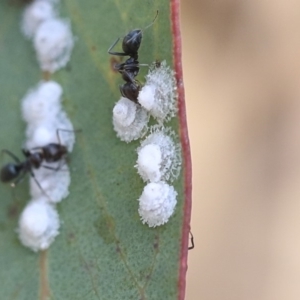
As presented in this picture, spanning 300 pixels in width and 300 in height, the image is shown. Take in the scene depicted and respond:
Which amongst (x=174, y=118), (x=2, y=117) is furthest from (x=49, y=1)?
(x=174, y=118)

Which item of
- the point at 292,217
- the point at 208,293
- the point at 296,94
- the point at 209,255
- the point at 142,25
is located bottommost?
the point at 208,293

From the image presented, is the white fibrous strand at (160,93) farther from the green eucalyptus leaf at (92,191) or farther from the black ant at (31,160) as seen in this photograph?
the black ant at (31,160)

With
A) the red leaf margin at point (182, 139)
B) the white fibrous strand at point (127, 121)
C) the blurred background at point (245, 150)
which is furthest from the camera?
the blurred background at point (245, 150)

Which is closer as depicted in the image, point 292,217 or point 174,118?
point 174,118

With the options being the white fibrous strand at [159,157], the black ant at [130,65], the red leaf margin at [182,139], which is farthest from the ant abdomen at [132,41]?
the white fibrous strand at [159,157]

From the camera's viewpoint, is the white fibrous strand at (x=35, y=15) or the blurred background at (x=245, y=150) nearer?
the white fibrous strand at (x=35, y=15)

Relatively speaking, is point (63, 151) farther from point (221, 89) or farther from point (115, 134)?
point (221, 89)

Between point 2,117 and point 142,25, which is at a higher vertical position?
point 142,25
